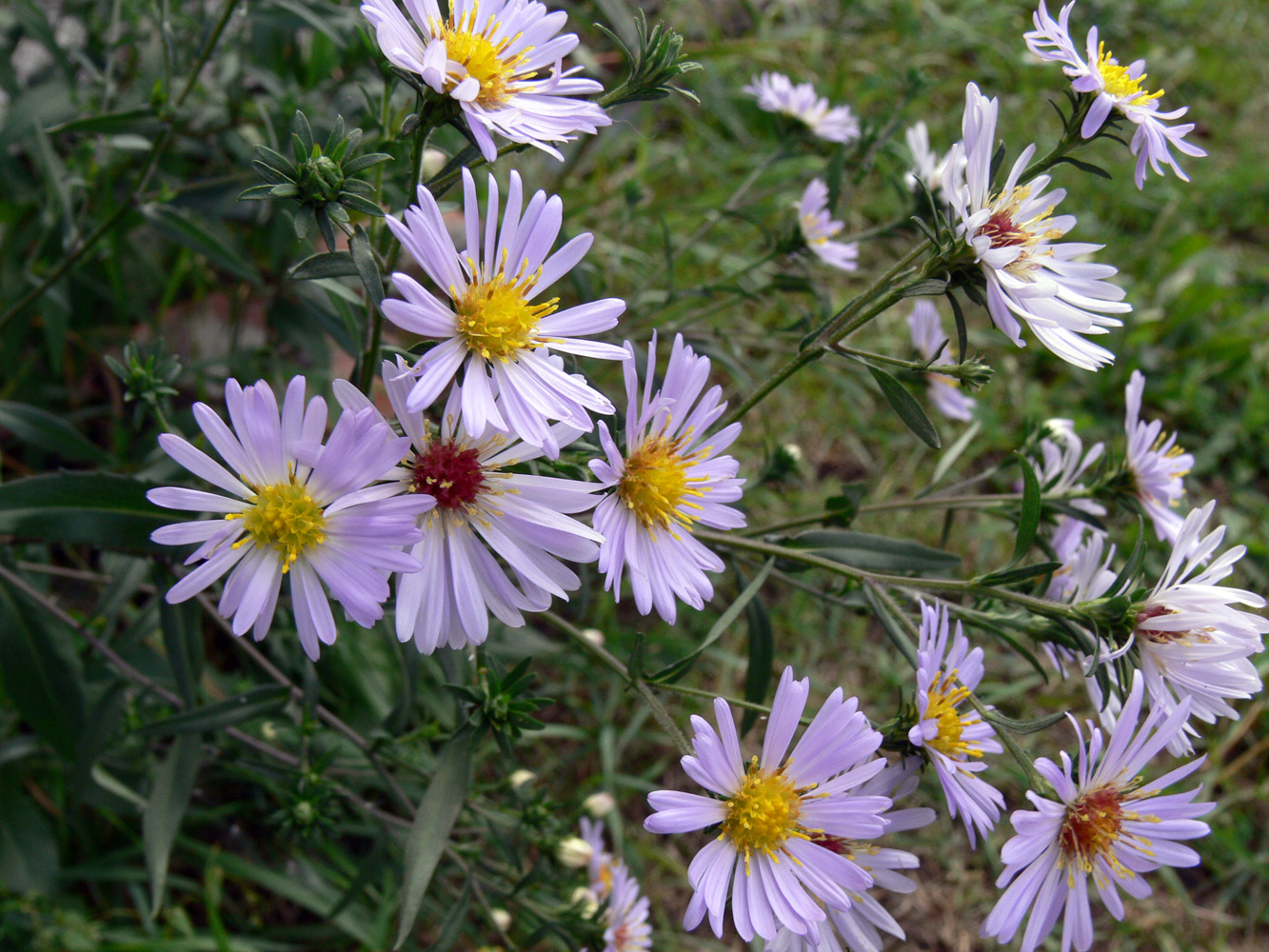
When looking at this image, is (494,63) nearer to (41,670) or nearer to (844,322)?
(844,322)

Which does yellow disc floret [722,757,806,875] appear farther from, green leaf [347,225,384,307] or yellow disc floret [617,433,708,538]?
green leaf [347,225,384,307]

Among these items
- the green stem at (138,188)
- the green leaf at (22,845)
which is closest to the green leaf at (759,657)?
the green stem at (138,188)

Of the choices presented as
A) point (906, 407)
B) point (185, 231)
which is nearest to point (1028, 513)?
point (906, 407)

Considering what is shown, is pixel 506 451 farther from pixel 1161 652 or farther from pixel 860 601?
pixel 1161 652

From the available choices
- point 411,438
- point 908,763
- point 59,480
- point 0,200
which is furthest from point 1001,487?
point 0,200

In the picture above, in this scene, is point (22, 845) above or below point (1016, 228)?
below

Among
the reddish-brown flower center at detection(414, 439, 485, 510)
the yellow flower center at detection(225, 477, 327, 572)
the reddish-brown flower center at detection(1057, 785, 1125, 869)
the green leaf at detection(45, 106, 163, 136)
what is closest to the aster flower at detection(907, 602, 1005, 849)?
the reddish-brown flower center at detection(1057, 785, 1125, 869)
